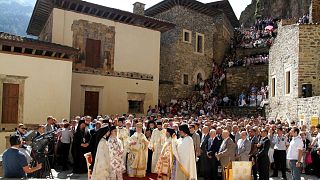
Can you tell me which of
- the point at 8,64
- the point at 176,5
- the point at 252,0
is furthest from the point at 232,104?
the point at 252,0

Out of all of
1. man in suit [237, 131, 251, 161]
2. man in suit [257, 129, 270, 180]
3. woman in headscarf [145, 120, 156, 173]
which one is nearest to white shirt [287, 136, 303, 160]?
man in suit [257, 129, 270, 180]

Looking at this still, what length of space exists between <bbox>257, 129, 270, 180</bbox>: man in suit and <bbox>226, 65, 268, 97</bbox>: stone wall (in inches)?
725

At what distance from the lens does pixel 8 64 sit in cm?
1528

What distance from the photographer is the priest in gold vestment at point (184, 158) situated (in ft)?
24.3

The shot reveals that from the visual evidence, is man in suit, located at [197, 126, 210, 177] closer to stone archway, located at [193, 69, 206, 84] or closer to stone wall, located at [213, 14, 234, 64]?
stone archway, located at [193, 69, 206, 84]

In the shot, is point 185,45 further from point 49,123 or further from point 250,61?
point 49,123

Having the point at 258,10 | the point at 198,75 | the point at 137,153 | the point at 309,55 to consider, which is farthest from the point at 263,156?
Answer: the point at 258,10

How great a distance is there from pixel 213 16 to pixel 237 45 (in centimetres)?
378

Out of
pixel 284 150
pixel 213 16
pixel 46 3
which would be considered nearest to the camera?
pixel 284 150

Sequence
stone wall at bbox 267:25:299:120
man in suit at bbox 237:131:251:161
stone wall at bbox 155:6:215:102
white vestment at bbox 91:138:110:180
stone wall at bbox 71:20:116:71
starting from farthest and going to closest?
stone wall at bbox 155:6:215:102
stone wall at bbox 71:20:116:71
stone wall at bbox 267:25:299:120
man in suit at bbox 237:131:251:161
white vestment at bbox 91:138:110:180

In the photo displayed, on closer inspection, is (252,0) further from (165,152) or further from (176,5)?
(165,152)

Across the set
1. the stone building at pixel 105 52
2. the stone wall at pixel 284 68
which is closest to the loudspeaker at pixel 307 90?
the stone wall at pixel 284 68

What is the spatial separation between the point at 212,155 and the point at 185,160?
8.98ft

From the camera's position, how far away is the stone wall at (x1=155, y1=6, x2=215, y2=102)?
26.7 m
